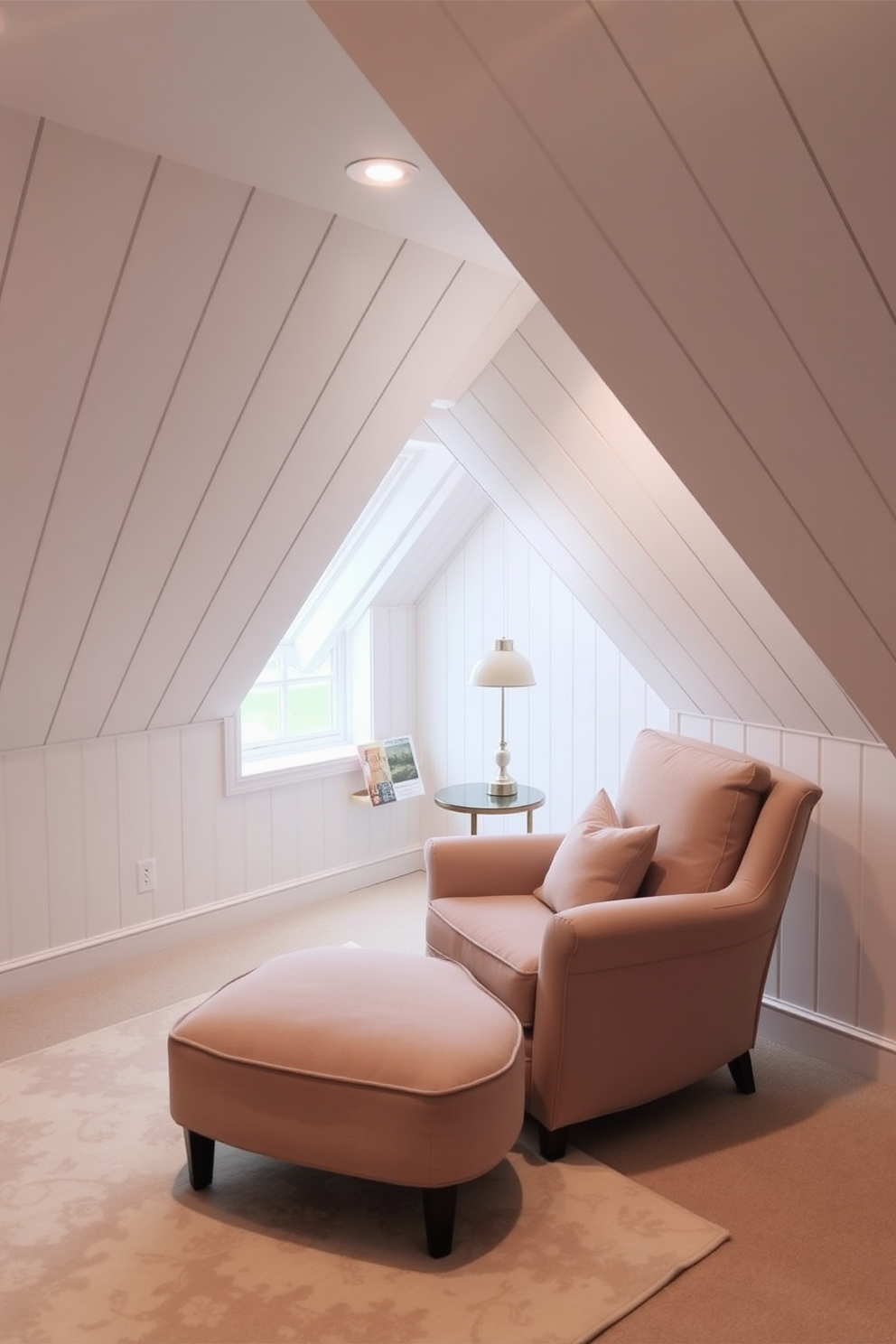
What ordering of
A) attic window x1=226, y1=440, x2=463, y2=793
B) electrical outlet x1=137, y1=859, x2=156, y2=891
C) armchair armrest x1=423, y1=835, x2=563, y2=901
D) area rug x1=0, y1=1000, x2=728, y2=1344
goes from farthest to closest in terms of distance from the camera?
attic window x1=226, y1=440, x2=463, y2=793
electrical outlet x1=137, y1=859, x2=156, y2=891
armchair armrest x1=423, y1=835, x2=563, y2=901
area rug x1=0, y1=1000, x2=728, y2=1344

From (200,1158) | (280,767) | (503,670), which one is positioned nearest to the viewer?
(200,1158)

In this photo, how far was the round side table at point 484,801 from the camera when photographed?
3.66 meters

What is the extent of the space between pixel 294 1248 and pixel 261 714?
2703mm

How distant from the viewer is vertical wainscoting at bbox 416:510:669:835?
4.01 m

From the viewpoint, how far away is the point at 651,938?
2479 mm

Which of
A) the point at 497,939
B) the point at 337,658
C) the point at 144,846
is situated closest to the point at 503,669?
the point at 497,939

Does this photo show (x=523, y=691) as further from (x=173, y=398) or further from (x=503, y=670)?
(x=173, y=398)

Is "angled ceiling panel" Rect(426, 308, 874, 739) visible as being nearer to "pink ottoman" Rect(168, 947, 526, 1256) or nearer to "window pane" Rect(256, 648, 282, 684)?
"pink ottoman" Rect(168, 947, 526, 1256)

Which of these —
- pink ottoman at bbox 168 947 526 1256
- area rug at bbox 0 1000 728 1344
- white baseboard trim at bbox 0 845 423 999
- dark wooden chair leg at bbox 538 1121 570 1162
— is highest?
pink ottoman at bbox 168 947 526 1256

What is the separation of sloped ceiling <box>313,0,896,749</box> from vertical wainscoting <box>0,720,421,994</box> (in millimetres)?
2527

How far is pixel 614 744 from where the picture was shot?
3992mm

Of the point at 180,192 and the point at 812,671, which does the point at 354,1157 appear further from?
the point at 180,192

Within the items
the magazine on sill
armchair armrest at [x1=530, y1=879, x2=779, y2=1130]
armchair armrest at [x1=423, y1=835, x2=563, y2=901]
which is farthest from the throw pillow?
the magazine on sill

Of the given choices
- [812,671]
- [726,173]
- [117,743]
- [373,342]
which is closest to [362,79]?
[726,173]
